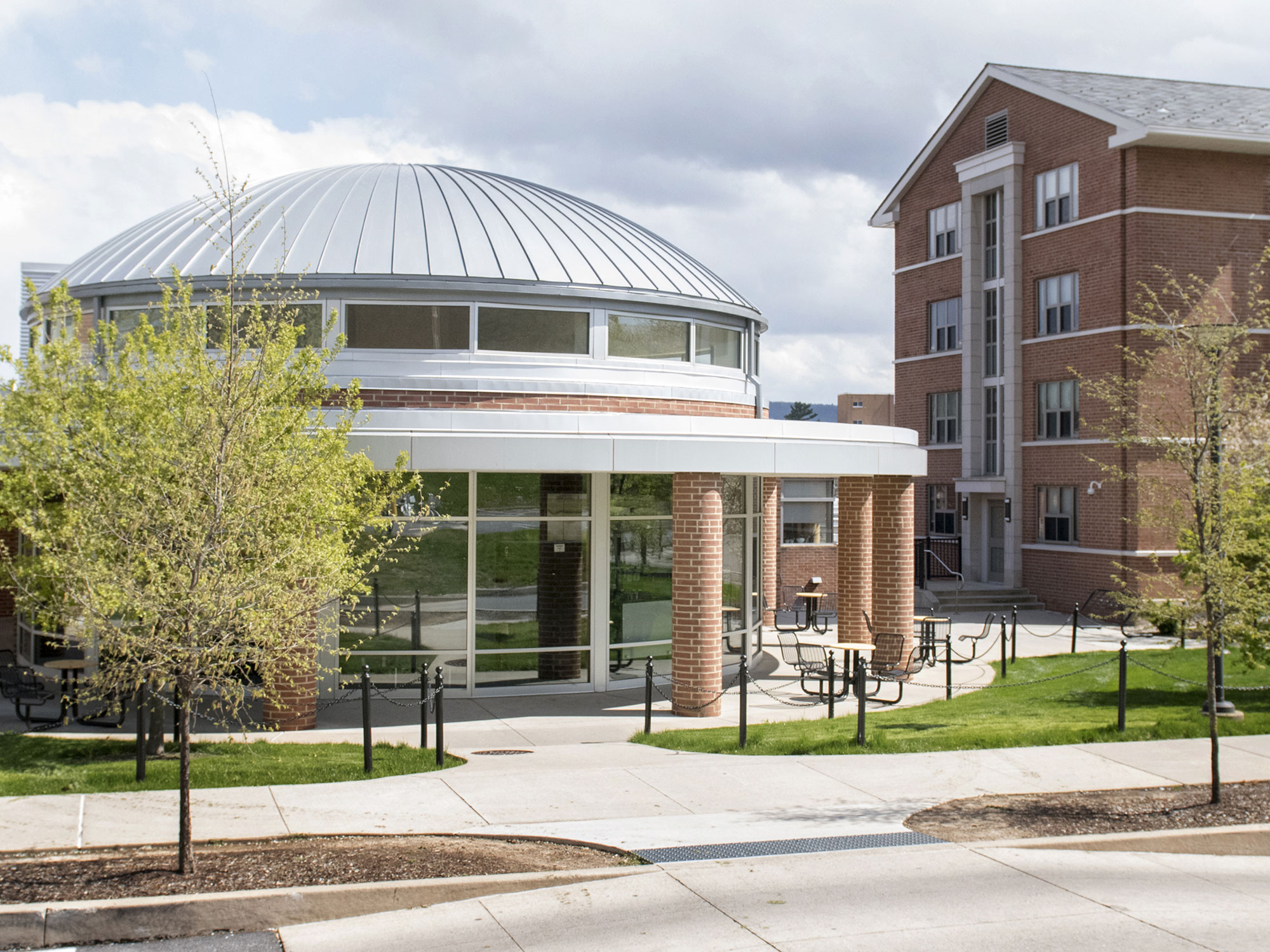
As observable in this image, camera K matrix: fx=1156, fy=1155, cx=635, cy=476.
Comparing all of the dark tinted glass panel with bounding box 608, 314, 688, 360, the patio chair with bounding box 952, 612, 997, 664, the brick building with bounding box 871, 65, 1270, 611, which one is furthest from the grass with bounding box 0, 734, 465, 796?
the brick building with bounding box 871, 65, 1270, 611

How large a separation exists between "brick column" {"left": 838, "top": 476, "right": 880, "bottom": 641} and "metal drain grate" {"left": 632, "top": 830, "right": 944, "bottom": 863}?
32.2 ft

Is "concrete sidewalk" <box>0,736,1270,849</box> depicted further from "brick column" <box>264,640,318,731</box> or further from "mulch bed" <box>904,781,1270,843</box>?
"brick column" <box>264,640,318,731</box>

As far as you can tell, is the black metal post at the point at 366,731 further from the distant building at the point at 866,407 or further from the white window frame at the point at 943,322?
the distant building at the point at 866,407

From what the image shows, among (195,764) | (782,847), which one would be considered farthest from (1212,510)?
(195,764)

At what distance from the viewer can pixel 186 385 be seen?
32.5 feet

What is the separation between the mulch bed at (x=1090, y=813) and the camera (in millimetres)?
9828

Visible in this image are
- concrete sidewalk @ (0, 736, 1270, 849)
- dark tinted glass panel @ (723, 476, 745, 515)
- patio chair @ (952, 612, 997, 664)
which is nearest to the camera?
concrete sidewalk @ (0, 736, 1270, 849)

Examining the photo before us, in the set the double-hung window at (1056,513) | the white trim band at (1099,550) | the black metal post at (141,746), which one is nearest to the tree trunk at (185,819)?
the black metal post at (141,746)

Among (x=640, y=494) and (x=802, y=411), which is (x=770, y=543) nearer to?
(x=640, y=494)

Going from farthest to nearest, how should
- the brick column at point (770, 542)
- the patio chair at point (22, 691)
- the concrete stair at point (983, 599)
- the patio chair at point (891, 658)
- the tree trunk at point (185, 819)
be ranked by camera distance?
the concrete stair at point (983, 599)
the brick column at point (770, 542)
the patio chair at point (891, 658)
the patio chair at point (22, 691)
the tree trunk at point (185, 819)

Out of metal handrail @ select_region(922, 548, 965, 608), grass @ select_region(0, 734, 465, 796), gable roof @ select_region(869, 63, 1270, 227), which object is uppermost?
gable roof @ select_region(869, 63, 1270, 227)

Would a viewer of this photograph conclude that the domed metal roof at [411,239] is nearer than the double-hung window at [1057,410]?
Yes

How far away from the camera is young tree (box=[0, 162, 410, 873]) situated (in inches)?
327

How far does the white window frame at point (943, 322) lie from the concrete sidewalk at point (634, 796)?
24493 millimetres
